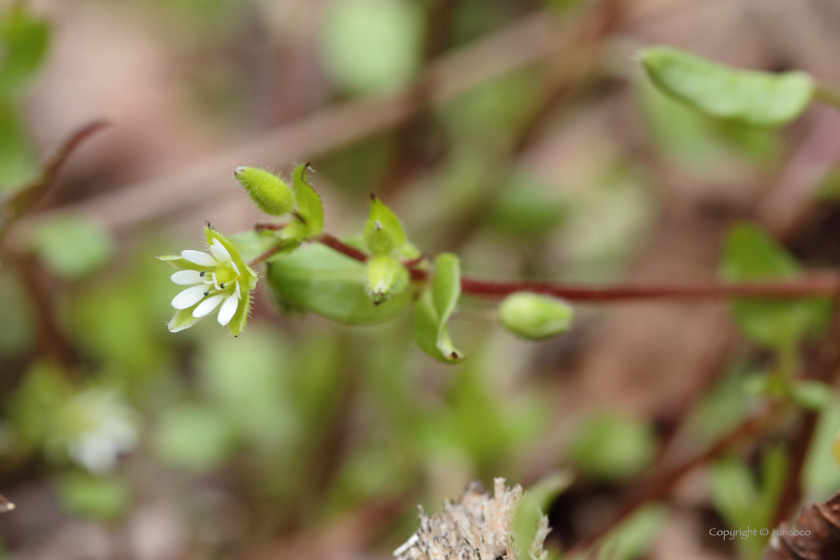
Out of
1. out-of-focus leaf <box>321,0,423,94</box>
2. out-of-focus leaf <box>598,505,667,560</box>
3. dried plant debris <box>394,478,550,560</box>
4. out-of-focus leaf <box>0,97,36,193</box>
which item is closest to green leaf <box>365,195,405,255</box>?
dried plant debris <box>394,478,550,560</box>

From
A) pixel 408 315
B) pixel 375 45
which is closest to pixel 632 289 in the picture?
pixel 408 315

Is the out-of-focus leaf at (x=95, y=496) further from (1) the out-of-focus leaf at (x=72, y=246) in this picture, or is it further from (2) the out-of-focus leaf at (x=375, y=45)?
(2) the out-of-focus leaf at (x=375, y=45)

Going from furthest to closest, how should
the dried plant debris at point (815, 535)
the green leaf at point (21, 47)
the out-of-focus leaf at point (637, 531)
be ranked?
the green leaf at point (21, 47)
the out-of-focus leaf at point (637, 531)
the dried plant debris at point (815, 535)

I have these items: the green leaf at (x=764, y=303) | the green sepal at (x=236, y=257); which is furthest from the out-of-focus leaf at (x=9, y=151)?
the green leaf at (x=764, y=303)

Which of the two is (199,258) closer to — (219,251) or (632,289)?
(219,251)

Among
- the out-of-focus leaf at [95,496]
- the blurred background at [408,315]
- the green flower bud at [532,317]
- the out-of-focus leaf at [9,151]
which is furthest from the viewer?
the blurred background at [408,315]

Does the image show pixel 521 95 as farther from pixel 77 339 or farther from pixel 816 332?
pixel 77 339
